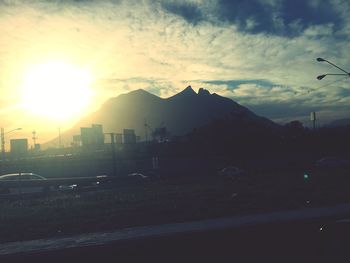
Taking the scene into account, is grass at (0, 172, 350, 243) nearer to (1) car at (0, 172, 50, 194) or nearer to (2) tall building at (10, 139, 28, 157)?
(1) car at (0, 172, 50, 194)

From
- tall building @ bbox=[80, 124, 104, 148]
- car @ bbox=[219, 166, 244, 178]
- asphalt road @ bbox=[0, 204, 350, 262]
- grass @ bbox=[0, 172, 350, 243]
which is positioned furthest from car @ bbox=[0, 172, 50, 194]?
tall building @ bbox=[80, 124, 104, 148]

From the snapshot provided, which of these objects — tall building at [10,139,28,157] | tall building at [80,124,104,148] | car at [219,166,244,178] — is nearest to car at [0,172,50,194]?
car at [219,166,244,178]

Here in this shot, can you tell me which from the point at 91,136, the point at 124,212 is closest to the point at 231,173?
the point at 124,212

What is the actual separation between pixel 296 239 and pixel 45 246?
5.94 m

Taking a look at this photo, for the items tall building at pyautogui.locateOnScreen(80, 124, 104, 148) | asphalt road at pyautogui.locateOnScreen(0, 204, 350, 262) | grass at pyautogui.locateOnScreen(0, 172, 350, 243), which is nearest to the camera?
asphalt road at pyautogui.locateOnScreen(0, 204, 350, 262)

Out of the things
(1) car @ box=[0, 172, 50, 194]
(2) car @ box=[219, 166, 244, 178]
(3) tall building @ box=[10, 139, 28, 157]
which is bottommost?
(2) car @ box=[219, 166, 244, 178]

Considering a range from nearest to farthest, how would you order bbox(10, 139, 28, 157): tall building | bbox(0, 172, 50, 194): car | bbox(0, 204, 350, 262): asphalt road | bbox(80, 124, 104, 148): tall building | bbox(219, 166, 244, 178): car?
bbox(0, 204, 350, 262): asphalt road → bbox(0, 172, 50, 194): car → bbox(219, 166, 244, 178): car → bbox(80, 124, 104, 148): tall building → bbox(10, 139, 28, 157): tall building

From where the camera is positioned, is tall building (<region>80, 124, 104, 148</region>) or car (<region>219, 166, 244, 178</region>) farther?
tall building (<region>80, 124, 104, 148</region>)

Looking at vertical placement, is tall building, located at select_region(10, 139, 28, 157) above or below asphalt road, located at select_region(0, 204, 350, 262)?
above

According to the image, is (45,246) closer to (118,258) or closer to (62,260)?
(62,260)

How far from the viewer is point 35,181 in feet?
115

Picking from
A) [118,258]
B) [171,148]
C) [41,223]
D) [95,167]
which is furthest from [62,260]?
[171,148]

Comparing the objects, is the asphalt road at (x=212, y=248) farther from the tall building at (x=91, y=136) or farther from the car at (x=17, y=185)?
the tall building at (x=91, y=136)

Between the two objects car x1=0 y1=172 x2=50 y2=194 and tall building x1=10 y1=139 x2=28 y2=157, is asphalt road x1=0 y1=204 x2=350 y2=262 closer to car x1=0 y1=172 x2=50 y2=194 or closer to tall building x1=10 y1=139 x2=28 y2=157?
car x1=0 y1=172 x2=50 y2=194
